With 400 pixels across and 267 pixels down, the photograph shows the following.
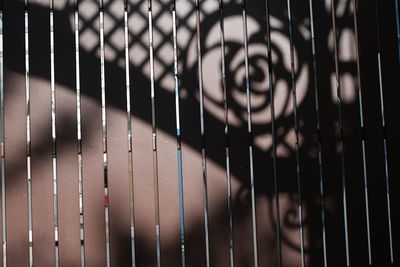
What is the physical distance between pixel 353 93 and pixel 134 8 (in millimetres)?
1375

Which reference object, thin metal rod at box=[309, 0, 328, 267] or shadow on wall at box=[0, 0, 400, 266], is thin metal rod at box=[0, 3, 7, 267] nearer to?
shadow on wall at box=[0, 0, 400, 266]

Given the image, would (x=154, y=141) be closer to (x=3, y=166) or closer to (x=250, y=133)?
(x=250, y=133)

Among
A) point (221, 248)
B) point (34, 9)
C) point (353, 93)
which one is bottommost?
point (221, 248)

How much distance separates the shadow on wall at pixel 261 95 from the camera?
2756 mm

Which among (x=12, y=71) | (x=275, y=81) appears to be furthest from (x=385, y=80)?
(x=12, y=71)

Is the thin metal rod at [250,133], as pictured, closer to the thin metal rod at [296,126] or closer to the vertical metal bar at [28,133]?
the thin metal rod at [296,126]

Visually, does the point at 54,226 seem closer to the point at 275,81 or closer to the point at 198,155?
the point at 198,155

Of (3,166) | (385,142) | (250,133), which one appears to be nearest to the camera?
(3,166)

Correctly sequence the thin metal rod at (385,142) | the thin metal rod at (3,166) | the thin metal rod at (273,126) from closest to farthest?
the thin metal rod at (3,166) < the thin metal rod at (273,126) < the thin metal rod at (385,142)

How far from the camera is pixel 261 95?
112 inches

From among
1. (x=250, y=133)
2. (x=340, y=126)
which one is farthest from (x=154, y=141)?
(x=340, y=126)

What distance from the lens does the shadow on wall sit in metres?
2.76

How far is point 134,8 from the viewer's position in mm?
2824

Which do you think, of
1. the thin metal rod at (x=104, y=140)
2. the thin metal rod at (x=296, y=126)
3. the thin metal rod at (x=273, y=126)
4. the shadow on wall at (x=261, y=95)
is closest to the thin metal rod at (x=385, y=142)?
the shadow on wall at (x=261, y=95)
